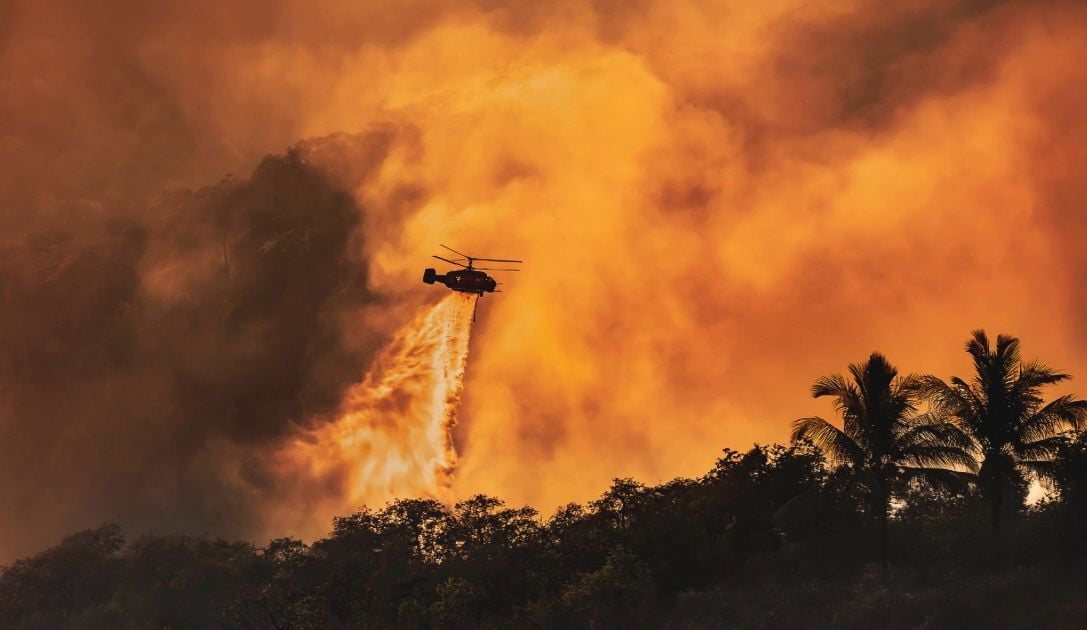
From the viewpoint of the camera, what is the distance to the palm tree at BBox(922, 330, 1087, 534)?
191ft

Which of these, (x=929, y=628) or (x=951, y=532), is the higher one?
(x=951, y=532)

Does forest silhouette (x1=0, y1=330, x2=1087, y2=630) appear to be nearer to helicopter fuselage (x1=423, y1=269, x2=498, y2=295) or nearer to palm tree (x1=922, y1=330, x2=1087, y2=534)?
palm tree (x1=922, y1=330, x2=1087, y2=534)

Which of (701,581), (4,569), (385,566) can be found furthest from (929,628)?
(4,569)

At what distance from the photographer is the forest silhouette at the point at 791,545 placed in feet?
191

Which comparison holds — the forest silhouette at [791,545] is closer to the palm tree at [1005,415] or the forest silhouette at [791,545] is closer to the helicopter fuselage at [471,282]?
the palm tree at [1005,415]

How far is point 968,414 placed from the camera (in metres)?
59.2

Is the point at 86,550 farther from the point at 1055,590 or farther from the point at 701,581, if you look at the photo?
the point at 1055,590

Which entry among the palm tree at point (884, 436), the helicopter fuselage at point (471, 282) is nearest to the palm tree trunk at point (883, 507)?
the palm tree at point (884, 436)

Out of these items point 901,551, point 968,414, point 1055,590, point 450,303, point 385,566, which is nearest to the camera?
point 1055,590

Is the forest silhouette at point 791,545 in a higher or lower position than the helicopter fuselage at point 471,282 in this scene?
lower

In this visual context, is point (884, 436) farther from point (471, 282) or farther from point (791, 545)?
point (471, 282)

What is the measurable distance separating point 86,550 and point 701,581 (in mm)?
50385

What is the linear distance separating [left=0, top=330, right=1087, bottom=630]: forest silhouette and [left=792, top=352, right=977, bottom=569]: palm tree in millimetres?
81

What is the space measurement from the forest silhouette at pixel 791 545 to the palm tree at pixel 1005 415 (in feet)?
0.28
